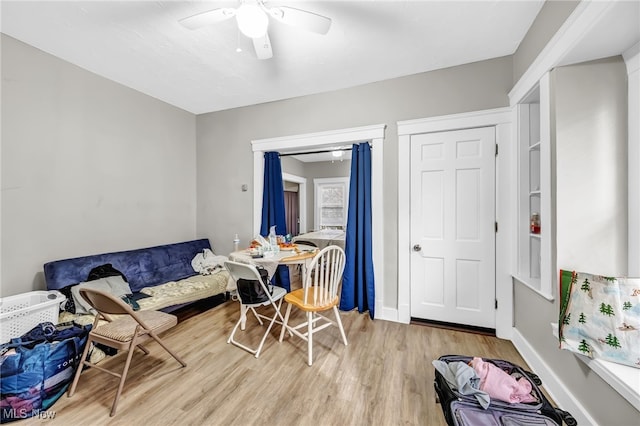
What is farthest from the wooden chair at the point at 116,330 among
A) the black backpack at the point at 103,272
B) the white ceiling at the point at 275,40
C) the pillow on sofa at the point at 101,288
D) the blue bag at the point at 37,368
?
the white ceiling at the point at 275,40

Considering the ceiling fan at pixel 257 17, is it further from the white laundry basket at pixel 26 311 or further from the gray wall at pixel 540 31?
the white laundry basket at pixel 26 311

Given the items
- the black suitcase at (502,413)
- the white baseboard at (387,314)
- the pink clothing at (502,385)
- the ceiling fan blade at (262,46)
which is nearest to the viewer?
the black suitcase at (502,413)

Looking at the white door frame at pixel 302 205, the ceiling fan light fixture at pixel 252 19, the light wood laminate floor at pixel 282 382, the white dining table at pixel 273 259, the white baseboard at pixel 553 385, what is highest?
the ceiling fan light fixture at pixel 252 19

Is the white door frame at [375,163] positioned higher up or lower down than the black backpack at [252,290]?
higher up

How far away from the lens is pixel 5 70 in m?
2.20

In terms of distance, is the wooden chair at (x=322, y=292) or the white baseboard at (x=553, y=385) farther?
the wooden chair at (x=322, y=292)

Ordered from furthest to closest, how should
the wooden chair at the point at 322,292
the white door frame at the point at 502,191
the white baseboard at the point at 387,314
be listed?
1. the white baseboard at the point at 387,314
2. the white door frame at the point at 502,191
3. the wooden chair at the point at 322,292

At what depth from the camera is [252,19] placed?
5.29ft

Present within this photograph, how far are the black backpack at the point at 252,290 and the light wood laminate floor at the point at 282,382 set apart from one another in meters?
0.46

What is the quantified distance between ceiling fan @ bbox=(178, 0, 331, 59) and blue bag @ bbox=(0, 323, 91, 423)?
2332mm

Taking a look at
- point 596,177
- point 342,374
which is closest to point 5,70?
point 342,374

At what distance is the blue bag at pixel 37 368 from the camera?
154 cm

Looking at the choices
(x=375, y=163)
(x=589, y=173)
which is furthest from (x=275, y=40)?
(x=589, y=173)

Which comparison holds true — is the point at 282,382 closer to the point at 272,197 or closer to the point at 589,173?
the point at 272,197
